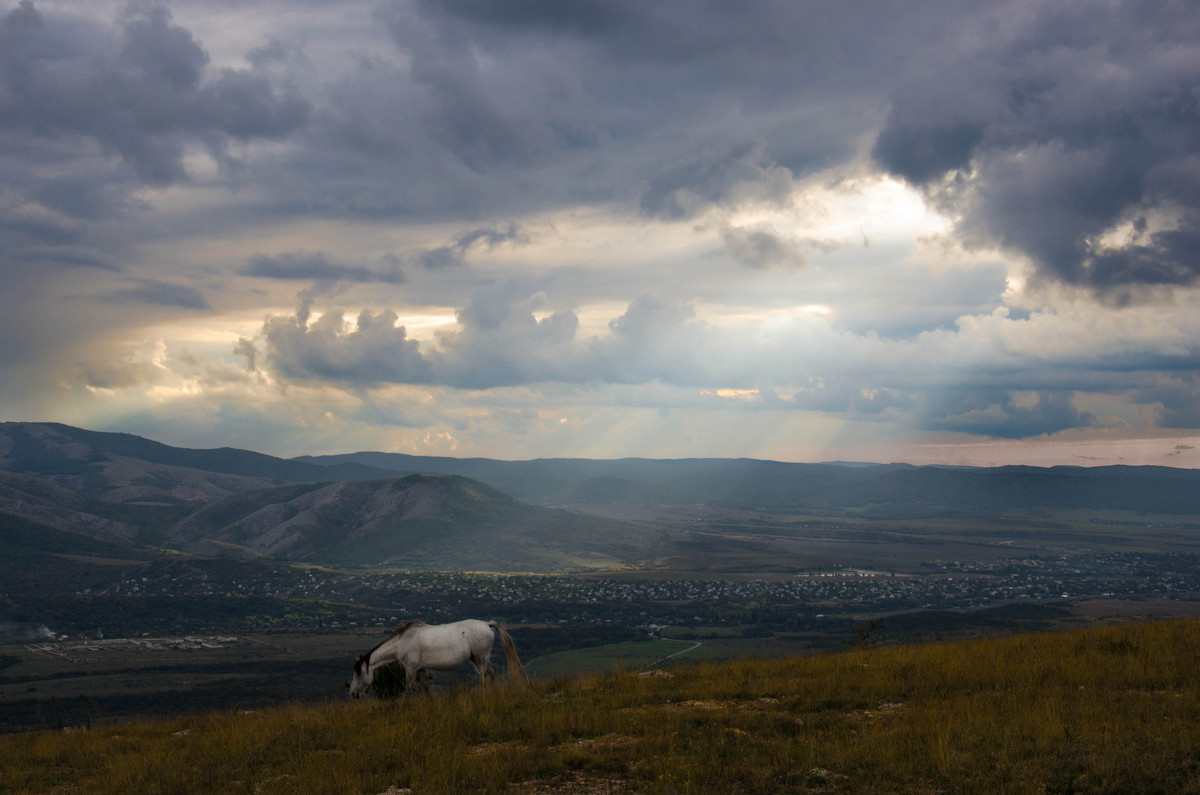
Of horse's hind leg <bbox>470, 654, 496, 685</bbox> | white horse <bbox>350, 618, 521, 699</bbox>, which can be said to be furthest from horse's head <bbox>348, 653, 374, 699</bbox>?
horse's hind leg <bbox>470, 654, 496, 685</bbox>

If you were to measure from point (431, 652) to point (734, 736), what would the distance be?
8240mm

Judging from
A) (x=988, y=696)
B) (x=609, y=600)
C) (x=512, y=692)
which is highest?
(x=988, y=696)

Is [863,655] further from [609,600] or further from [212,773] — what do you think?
[609,600]

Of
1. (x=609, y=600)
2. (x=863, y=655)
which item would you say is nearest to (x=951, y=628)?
(x=609, y=600)

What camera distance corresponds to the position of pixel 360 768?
35.0 ft

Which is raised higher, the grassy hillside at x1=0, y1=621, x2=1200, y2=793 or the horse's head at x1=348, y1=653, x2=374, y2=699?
the grassy hillside at x1=0, y1=621, x2=1200, y2=793

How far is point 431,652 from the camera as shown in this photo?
16719 millimetres

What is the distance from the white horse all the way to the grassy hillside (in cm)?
132

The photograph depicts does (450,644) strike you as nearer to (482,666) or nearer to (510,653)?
(482,666)

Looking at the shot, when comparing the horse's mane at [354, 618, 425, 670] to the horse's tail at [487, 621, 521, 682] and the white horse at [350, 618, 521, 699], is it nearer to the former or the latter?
the white horse at [350, 618, 521, 699]

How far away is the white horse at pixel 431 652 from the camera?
54.9 feet

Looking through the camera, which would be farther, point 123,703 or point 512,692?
point 123,703

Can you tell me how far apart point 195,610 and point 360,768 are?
138512 millimetres

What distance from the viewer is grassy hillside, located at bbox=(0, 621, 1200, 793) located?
920 centimetres
